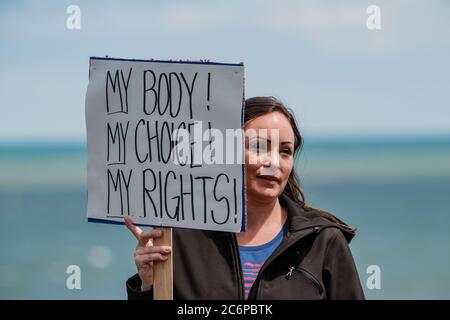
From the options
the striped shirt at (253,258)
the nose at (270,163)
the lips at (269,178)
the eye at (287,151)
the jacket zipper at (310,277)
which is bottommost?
the jacket zipper at (310,277)

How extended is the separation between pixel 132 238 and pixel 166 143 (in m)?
14.1

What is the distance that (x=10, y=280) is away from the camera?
43.1 feet

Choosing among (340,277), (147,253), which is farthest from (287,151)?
(147,253)

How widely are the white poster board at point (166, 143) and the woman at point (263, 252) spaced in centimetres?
10

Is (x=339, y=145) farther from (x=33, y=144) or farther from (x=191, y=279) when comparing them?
(x=191, y=279)

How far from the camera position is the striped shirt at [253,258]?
3.83 metres

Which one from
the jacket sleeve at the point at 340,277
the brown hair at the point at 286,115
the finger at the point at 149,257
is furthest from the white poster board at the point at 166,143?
the jacket sleeve at the point at 340,277

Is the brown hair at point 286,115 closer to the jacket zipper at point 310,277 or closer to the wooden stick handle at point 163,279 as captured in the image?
the jacket zipper at point 310,277

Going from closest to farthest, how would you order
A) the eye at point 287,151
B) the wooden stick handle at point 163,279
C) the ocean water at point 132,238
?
the wooden stick handle at point 163,279, the eye at point 287,151, the ocean water at point 132,238

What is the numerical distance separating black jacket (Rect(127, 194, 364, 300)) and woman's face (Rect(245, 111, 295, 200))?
0.17 metres

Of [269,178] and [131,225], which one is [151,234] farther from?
[269,178]

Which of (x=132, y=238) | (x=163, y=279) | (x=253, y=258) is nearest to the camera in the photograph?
(x=163, y=279)

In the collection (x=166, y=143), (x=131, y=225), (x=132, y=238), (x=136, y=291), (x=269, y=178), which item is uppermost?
(x=166, y=143)

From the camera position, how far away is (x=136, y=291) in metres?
3.88
